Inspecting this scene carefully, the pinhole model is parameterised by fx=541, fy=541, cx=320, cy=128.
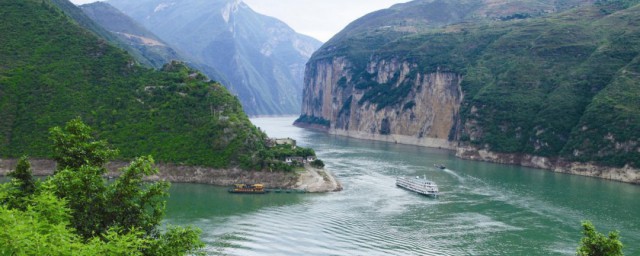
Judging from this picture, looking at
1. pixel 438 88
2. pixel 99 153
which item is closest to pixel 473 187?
pixel 99 153

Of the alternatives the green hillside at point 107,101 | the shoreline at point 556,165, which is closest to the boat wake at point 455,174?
the shoreline at point 556,165

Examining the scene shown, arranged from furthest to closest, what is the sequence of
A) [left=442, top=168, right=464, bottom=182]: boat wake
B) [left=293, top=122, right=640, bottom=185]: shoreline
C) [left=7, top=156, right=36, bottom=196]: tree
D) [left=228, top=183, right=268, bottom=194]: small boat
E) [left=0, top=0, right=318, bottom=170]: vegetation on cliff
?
[left=293, top=122, right=640, bottom=185]: shoreline
[left=442, top=168, right=464, bottom=182]: boat wake
[left=0, top=0, right=318, bottom=170]: vegetation on cliff
[left=228, top=183, right=268, bottom=194]: small boat
[left=7, top=156, right=36, bottom=196]: tree

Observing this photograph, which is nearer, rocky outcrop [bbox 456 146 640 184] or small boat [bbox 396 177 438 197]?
small boat [bbox 396 177 438 197]

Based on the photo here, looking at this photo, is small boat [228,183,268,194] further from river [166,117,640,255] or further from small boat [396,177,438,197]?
small boat [396,177,438,197]

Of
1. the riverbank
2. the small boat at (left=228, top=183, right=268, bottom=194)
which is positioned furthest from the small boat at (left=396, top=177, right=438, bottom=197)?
the small boat at (left=228, top=183, right=268, bottom=194)

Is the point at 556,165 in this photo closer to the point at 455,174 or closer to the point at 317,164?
the point at 455,174

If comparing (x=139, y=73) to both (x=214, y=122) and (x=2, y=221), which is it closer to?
(x=214, y=122)

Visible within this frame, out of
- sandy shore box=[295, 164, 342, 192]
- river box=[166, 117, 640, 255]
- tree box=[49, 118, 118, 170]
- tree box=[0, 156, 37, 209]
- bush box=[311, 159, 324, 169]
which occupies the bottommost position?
river box=[166, 117, 640, 255]

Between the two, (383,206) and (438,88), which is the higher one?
(438,88)
